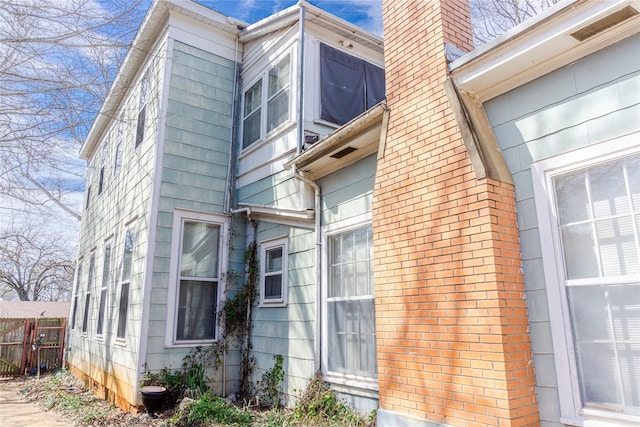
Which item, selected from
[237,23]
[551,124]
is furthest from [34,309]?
[551,124]

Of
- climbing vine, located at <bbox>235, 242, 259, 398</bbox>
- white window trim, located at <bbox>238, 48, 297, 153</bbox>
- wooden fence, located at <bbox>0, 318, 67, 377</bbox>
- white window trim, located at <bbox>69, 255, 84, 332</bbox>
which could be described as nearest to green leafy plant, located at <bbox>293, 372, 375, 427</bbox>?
climbing vine, located at <bbox>235, 242, 259, 398</bbox>

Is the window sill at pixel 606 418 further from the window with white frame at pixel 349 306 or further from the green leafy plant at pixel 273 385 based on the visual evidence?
the green leafy plant at pixel 273 385

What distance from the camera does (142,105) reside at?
9039 millimetres

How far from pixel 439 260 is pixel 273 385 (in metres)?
3.89

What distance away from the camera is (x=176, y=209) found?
7359 mm

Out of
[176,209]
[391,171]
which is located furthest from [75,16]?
[391,171]

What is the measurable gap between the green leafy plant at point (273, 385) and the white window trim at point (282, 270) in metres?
0.83

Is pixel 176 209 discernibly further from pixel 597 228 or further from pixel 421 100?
pixel 597 228

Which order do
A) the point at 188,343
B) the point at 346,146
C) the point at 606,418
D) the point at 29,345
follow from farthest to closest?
the point at 29,345, the point at 188,343, the point at 346,146, the point at 606,418

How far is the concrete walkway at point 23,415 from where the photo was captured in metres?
6.72

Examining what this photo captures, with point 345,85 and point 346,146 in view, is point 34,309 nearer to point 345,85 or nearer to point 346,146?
point 345,85

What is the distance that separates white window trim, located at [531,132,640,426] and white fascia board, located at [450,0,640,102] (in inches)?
30.9

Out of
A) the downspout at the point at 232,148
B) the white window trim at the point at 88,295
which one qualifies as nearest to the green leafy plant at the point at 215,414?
the downspout at the point at 232,148

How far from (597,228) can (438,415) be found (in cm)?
198
